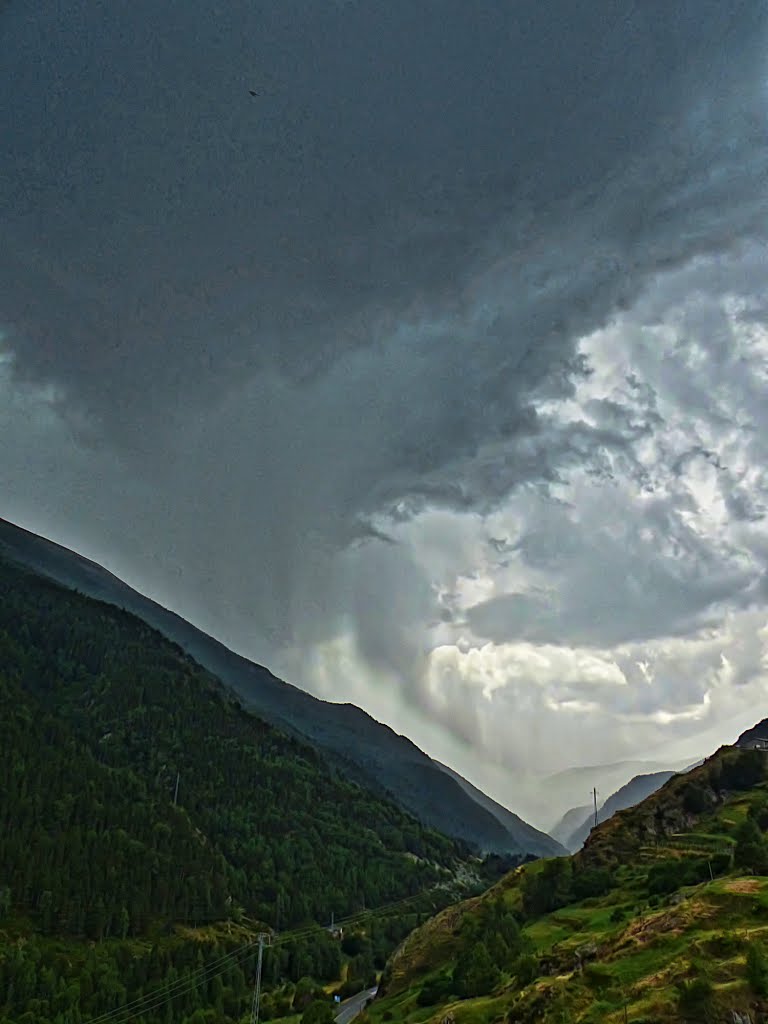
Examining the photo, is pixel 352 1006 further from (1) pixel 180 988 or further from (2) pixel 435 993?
(2) pixel 435 993

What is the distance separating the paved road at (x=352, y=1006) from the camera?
118 metres

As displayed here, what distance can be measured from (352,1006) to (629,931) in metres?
88.4

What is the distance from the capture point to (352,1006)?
132000 millimetres

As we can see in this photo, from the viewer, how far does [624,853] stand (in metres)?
119

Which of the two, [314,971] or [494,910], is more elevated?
[494,910]

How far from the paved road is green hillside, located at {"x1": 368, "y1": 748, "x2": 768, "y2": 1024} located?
35.2 ft

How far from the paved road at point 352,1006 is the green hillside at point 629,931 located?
1072 cm

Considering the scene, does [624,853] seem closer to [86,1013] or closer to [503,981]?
[503,981]

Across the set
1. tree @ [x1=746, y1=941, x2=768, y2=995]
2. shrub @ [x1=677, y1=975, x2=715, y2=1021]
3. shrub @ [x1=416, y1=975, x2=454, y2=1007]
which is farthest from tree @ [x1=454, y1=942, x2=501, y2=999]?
tree @ [x1=746, y1=941, x2=768, y2=995]

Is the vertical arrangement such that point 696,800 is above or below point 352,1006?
above

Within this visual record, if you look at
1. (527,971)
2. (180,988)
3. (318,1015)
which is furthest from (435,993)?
(180,988)

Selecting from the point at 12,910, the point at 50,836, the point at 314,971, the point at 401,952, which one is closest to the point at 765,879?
the point at 401,952

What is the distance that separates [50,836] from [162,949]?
57.0 metres

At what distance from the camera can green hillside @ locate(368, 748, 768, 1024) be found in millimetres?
48531
